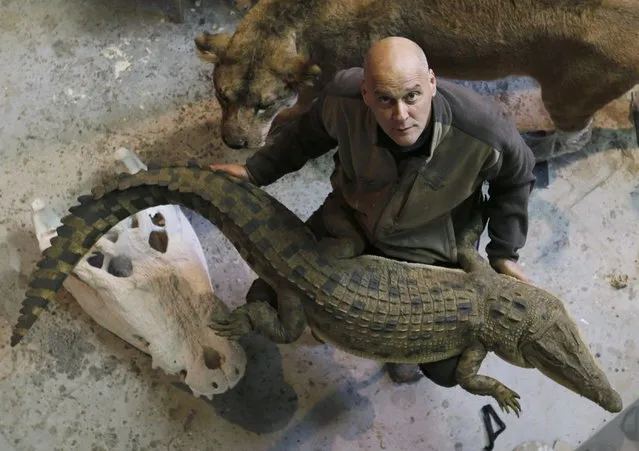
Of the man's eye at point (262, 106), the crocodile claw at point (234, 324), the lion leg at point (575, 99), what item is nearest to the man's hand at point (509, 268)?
the lion leg at point (575, 99)

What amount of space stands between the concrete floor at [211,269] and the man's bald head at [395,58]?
4.12 ft

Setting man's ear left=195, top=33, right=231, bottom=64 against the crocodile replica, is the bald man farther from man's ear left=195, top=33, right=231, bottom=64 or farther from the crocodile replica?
man's ear left=195, top=33, right=231, bottom=64

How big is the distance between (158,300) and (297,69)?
0.87 meters

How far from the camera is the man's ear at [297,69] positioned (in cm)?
218

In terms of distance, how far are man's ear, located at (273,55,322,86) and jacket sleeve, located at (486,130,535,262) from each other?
684 millimetres

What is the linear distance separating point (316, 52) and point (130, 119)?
0.86 m

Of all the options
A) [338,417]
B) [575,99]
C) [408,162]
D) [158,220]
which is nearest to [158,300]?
[158,220]

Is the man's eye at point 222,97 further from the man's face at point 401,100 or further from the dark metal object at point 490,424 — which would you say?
the dark metal object at point 490,424

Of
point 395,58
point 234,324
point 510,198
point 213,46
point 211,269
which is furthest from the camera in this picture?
point 211,269

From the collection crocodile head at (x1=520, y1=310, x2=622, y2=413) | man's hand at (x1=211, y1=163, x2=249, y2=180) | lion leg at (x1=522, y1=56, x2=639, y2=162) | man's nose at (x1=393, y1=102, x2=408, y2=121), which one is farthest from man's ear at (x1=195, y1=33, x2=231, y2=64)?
crocodile head at (x1=520, y1=310, x2=622, y2=413)

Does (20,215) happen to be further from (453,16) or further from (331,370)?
(453,16)

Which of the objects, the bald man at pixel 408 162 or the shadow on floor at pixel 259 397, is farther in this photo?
the shadow on floor at pixel 259 397

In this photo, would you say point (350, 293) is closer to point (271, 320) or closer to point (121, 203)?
point (271, 320)

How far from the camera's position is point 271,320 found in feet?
6.49
